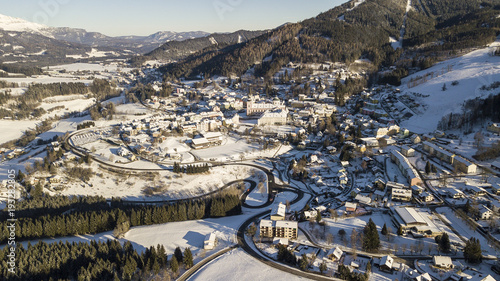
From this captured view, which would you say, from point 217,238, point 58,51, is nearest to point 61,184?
point 217,238

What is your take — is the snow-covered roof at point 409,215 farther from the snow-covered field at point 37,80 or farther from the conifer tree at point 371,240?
the snow-covered field at point 37,80

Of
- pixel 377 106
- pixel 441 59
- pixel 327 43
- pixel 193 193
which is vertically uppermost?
pixel 327 43

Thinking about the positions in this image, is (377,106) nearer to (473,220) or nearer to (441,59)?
(441,59)

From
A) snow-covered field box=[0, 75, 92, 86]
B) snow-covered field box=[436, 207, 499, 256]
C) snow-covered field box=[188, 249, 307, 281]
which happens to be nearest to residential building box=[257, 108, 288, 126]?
snow-covered field box=[436, 207, 499, 256]

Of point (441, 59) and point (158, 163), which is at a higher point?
point (441, 59)

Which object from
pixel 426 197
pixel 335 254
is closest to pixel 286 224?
pixel 335 254

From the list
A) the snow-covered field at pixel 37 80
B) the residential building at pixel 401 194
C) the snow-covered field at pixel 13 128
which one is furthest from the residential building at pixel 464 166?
the snow-covered field at pixel 37 80

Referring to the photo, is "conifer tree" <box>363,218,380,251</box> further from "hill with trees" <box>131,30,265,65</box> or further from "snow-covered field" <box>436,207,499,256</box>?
"hill with trees" <box>131,30,265,65</box>
